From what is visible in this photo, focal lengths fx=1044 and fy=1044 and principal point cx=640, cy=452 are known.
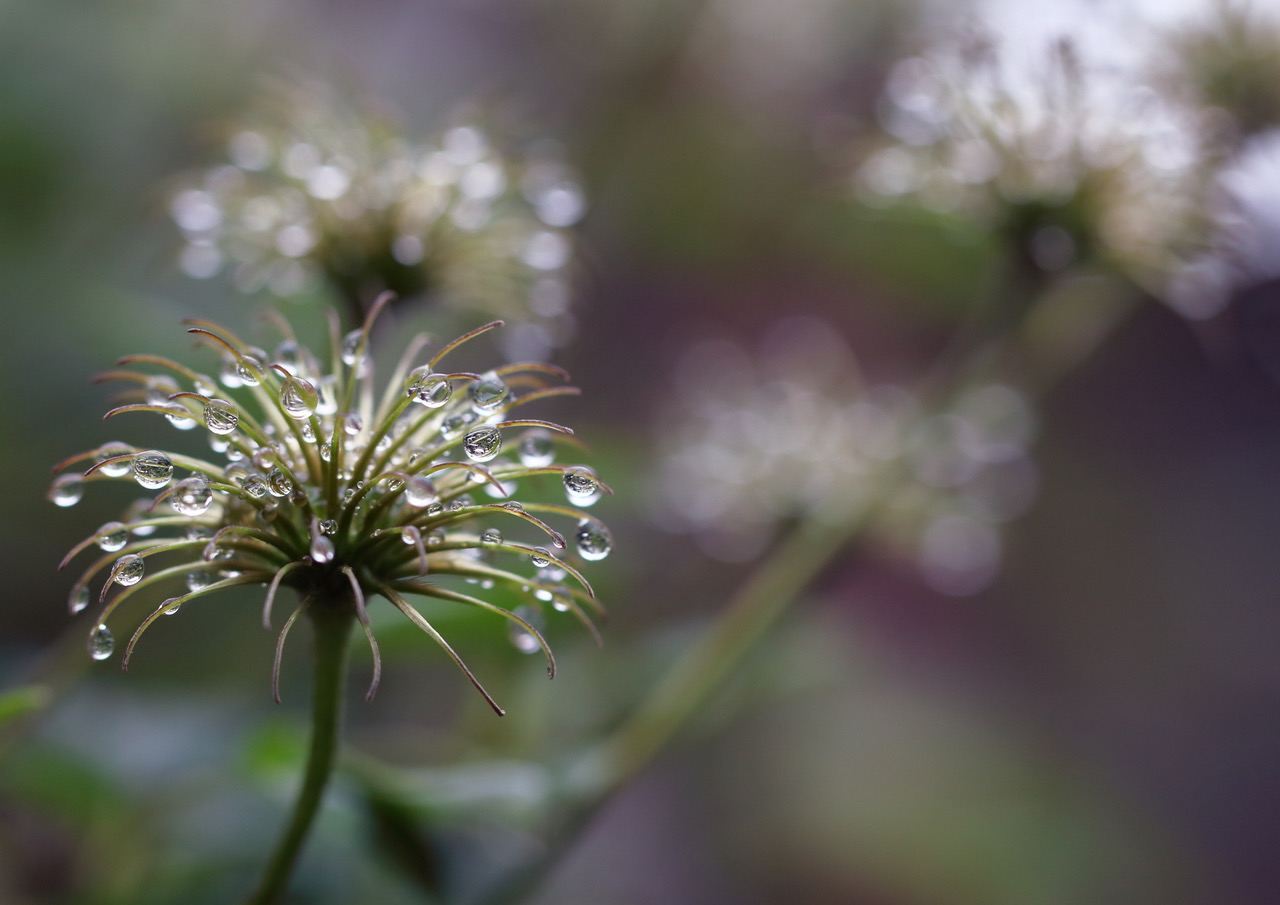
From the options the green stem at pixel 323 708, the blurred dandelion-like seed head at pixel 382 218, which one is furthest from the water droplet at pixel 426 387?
the blurred dandelion-like seed head at pixel 382 218

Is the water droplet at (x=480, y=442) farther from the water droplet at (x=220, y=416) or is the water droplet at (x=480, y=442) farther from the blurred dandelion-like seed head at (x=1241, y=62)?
the blurred dandelion-like seed head at (x=1241, y=62)

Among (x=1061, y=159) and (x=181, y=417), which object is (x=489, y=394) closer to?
(x=181, y=417)

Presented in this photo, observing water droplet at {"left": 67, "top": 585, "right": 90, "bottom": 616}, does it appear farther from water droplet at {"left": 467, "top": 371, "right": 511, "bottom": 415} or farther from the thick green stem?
the thick green stem

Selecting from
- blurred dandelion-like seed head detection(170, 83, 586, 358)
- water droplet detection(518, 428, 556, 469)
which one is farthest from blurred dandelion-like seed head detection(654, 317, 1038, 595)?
water droplet detection(518, 428, 556, 469)

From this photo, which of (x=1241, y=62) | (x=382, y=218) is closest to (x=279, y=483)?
(x=382, y=218)

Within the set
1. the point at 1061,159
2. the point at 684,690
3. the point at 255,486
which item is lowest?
the point at 684,690

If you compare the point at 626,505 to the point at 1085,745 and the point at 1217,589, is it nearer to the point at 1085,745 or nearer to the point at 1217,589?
the point at 1085,745
